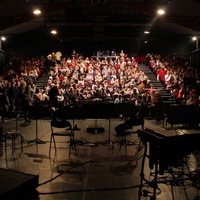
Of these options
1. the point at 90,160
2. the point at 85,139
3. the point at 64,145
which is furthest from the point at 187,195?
the point at 85,139

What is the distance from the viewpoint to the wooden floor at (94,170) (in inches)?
175

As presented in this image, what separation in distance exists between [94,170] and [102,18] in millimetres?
12148

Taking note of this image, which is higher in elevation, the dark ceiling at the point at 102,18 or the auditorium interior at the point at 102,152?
the dark ceiling at the point at 102,18

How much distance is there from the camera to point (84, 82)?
688 inches

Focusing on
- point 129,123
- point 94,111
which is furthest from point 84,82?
point 129,123

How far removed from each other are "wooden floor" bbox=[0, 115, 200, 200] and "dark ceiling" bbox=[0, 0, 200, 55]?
7522 mm

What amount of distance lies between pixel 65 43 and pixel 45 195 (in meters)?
23.4

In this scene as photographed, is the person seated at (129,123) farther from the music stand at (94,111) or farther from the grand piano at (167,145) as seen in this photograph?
the grand piano at (167,145)

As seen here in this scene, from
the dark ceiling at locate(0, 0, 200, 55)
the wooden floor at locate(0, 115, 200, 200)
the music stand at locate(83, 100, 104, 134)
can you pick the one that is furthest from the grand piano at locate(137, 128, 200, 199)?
the dark ceiling at locate(0, 0, 200, 55)

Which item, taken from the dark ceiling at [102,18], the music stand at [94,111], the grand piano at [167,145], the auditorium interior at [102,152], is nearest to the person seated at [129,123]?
the auditorium interior at [102,152]

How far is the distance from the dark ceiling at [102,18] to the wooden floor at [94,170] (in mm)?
7522

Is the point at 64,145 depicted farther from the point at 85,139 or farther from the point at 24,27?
the point at 24,27

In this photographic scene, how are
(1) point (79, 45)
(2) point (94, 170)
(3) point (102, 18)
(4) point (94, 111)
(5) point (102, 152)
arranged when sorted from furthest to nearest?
(1) point (79, 45)
(3) point (102, 18)
(4) point (94, 111)
(5) point (102, 152)
(2) point (94, 170)

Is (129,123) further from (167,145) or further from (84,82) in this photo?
(84,82)
